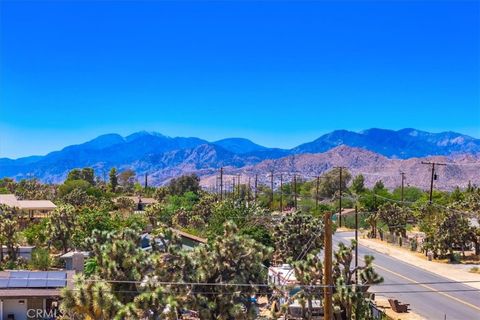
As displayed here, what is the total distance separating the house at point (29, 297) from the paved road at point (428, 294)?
1780 cm

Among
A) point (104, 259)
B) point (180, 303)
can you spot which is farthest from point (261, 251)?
point (104, 259)

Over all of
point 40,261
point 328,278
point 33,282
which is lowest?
point 40,261

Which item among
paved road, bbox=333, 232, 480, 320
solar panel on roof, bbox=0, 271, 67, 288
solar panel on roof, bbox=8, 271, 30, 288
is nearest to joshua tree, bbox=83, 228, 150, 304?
solar panel on roof, bbox=0, 271, 67, 288

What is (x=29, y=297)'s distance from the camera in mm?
32094

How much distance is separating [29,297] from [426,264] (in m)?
38.7

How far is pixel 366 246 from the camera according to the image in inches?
2822

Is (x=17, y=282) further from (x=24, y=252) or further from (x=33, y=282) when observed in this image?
(x=24, y=252)

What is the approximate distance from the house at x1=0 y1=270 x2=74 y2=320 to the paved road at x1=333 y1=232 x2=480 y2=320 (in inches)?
701

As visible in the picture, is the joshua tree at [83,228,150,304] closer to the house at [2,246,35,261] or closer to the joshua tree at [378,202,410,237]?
the house at [2,246,35,261]

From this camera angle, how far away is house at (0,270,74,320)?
105 ft

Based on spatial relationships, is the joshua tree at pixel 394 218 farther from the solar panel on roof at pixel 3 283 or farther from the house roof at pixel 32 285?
the solar panel on roof at pixel 3 283

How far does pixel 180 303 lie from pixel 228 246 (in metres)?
3.48

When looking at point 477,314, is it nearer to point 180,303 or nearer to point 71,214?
point 180,303

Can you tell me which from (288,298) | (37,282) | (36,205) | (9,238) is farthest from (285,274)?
(36,205)
